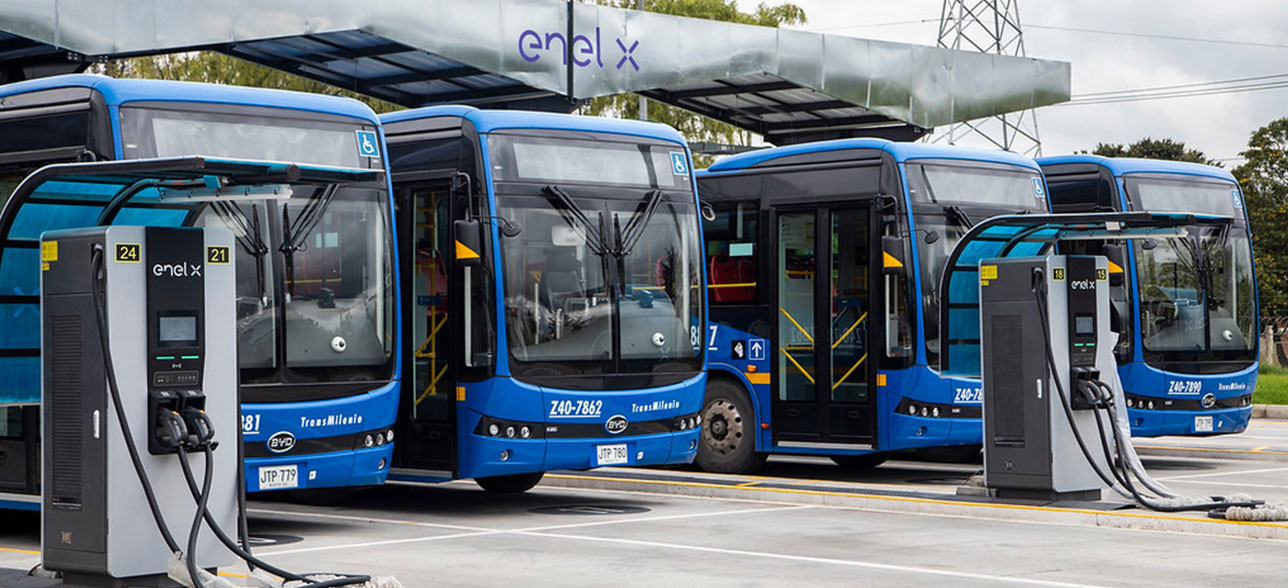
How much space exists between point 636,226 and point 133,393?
6.17 metres

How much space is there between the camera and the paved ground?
1052cm

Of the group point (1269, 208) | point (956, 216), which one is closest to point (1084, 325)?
point (956, 216)

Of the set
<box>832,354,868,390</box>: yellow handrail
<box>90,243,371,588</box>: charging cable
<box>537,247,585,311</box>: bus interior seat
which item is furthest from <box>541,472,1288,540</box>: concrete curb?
<box>90,243,371,588</box>: charging cable

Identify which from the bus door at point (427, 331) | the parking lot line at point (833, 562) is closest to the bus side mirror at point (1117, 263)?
the bus door at point (427, 331)

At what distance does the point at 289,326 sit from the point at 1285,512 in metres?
7.32

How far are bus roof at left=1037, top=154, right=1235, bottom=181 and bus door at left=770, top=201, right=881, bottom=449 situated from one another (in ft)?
10.8

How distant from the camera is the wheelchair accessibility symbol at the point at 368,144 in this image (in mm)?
13055

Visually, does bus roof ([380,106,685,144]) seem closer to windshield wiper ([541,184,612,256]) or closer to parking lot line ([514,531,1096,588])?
windshield wiper ([541,184,612,256])

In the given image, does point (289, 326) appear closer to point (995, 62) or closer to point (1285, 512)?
point (1285, 512)

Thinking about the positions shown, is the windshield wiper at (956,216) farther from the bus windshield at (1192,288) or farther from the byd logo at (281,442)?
the byd logo at (281,442)

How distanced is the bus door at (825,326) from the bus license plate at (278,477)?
6.46 m

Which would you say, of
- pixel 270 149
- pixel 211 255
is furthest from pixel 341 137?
pixel 211 255

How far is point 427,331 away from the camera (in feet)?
47.1

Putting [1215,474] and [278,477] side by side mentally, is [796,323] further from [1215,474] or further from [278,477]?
[278,477]
